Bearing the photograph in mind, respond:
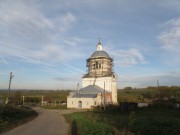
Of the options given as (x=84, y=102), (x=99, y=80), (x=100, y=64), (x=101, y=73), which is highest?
(x=100, y=64)

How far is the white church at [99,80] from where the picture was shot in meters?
53.3

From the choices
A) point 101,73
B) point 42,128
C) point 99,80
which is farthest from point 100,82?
point 42,128

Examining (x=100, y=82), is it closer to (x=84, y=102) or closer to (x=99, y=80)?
(x=99, y=80)

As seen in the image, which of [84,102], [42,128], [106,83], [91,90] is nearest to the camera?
[42,128]

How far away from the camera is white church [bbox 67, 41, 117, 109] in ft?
175

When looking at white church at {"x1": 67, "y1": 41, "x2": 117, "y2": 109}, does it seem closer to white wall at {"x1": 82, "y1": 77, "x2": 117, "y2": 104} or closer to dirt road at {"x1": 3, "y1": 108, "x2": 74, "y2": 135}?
white wall at {"x1": 82, "y1": 77, "x2": 117, "y2": 104}

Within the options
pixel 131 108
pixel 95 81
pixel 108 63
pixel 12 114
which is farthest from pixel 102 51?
pixel 12 114

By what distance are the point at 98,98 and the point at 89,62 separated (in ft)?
34.9

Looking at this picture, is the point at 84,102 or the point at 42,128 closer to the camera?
the point at 42,128

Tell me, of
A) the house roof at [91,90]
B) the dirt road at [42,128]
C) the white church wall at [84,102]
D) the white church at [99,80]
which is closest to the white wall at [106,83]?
the white church at [99,80]

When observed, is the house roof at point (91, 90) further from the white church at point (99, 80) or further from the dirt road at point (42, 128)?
the dirt road at point (42, 128)

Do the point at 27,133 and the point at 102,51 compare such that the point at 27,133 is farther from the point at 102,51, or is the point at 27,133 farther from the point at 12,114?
the point at 102,51

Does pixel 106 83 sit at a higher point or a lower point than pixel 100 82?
lower

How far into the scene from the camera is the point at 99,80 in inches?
2282
